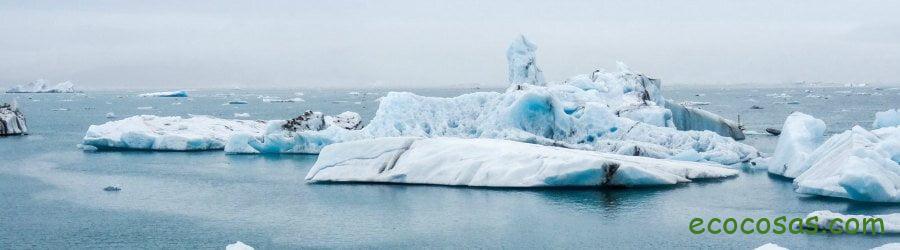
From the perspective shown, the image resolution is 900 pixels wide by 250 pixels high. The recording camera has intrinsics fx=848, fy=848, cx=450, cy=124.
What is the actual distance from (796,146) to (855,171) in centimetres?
459

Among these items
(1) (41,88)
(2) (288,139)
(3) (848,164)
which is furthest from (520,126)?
(1) (41,88)

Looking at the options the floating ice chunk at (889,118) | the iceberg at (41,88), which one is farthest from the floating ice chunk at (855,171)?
the iceberg at (41,88)

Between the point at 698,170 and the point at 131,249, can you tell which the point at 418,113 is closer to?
the point at 698,170

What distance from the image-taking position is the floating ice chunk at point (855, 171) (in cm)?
1628

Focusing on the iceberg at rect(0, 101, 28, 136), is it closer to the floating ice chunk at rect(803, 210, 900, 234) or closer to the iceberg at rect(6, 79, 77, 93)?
the floating ice chunk at rect(803, 210, 900, 234)

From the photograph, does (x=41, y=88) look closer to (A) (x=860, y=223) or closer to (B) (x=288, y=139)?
(B) (x=288, y=139)

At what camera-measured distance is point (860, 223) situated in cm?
1373

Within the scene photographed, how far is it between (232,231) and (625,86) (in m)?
22.5

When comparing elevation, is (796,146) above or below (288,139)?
above

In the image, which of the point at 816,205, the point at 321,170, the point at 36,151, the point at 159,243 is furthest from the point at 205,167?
the point at 816,205

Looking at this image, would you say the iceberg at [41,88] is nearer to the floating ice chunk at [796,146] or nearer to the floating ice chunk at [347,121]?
the floating ice chunk at [347,121]

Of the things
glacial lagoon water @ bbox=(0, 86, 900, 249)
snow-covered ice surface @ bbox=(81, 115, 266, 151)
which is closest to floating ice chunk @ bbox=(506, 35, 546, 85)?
snow-covered ice surface @ bbox=(81, 115, 266, 151)

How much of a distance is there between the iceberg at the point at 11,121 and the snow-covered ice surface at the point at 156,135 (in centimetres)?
964

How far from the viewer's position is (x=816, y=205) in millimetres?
16656
